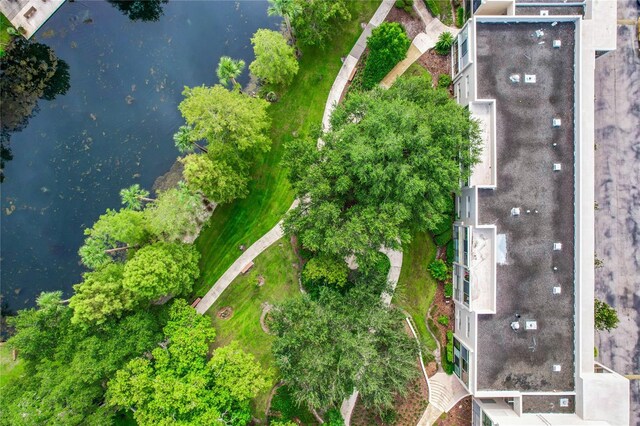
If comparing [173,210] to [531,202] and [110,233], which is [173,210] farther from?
[531,202]

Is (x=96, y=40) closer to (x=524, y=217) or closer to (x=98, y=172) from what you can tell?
(x=98, y=172)

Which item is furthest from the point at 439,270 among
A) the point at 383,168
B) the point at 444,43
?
the point at 444,43

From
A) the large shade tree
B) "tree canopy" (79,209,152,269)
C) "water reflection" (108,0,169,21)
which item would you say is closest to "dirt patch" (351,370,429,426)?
the large shade tree

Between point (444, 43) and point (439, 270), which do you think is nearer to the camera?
point (439, 270)

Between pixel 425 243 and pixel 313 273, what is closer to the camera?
pixel 313 273

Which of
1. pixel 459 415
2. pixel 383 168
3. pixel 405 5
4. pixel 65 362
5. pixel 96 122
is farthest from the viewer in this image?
pixel 96 122

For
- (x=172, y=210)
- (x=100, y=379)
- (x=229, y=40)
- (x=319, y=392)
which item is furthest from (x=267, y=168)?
(x=100, y=379)
